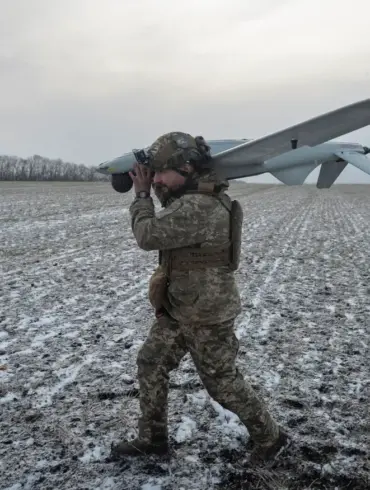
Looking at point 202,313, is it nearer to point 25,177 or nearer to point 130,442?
point 130,442

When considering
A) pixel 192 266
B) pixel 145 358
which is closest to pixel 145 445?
pixel 145 358

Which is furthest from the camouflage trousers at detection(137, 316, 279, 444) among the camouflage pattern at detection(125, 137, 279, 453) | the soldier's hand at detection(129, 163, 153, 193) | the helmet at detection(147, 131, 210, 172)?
the helmet at detection(147, 131, 210, 172)

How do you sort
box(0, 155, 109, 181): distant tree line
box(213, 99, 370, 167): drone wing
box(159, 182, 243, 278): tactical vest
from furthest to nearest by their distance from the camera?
1. box(0, 155, 109, 181): distant tree line
2. box(159, 182, 243, 278): tactical vest
3. box(213, 99, 370, 167): drone wing

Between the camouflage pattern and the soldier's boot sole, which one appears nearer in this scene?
the camouflage pattern

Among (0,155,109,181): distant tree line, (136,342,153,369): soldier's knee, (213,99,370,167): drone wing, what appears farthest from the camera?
(0,155,109,181): distant tree line

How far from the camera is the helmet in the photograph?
287cm

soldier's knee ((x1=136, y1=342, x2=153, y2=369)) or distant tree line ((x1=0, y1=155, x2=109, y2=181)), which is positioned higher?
distant tree line ((x1=0, y1=155, x2=109, y2=181))

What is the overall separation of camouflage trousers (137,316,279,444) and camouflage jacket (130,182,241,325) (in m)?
0.12

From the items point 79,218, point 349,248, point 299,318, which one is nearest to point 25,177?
point 79,218

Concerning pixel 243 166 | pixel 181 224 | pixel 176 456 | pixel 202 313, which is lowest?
pixel 176 456

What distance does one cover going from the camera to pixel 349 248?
1261 cm

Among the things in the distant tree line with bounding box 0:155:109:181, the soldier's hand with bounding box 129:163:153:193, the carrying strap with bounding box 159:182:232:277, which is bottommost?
the carrying strap with bounding box 159:182:232:277

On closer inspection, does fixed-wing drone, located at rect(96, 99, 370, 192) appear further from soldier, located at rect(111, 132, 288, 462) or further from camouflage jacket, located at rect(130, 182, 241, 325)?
camouflage jacket, located at rect(130, 182, 241, 325)

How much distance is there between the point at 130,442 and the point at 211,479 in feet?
2.10
